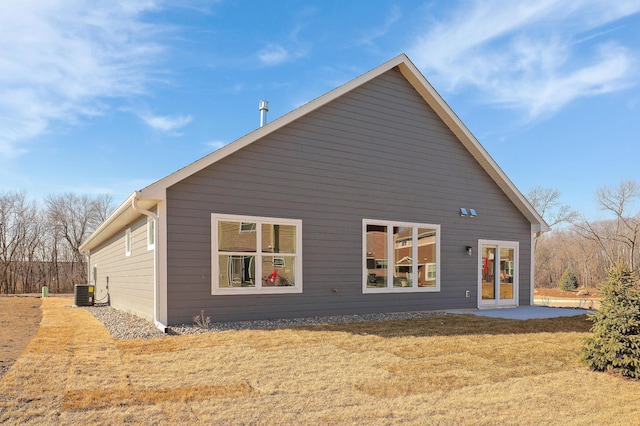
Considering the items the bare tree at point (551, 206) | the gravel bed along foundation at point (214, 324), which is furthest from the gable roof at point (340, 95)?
the bare tree at point (551, 206)

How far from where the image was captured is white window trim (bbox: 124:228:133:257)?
10852mm

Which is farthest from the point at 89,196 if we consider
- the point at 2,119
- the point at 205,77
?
the point at 205,77

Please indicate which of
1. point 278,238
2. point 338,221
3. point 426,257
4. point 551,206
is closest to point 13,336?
point 278,238

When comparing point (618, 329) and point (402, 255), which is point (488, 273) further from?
point (618, 329)

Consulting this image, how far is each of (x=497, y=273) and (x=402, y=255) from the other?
3.66 m

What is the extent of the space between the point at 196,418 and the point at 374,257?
7355 millimetres

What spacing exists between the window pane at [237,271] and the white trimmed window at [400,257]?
9.12 ft

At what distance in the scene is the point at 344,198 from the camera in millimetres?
10078

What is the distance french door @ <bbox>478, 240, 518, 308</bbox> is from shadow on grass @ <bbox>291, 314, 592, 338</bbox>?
2537 mm

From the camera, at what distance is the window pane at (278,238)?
9094 millimetres

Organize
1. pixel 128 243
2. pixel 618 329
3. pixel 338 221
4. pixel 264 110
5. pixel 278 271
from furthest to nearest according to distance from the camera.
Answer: pixel 264 110 < pixel 128 243 < pixel 338 221 < pixel 278 271 < pixel 618 329

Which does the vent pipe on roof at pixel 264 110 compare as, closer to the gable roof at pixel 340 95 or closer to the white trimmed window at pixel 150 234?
the gable roof at pixel 340 95

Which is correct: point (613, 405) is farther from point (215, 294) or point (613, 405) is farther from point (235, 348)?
point (215, 294)

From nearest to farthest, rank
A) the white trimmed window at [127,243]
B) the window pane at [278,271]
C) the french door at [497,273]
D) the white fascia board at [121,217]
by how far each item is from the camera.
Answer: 1. the white fascia board at [121,217]
2. the window pane at [278,271]
3. the white trimmed window at [127,243]
4. the french door at [497,273]
